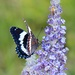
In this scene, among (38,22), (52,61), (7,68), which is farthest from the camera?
(38,22)

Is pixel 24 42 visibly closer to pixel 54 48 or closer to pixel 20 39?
pixel 20 39

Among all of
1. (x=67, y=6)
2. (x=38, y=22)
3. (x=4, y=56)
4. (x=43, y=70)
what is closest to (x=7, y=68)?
(x=4, y=56)

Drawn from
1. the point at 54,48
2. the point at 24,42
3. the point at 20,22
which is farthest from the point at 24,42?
the point at 20,22

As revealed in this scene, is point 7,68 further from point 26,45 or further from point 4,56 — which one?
point 26,45

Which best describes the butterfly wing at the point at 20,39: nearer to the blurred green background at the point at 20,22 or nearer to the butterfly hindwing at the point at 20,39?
the butterfly hindwing at the point at 20,39

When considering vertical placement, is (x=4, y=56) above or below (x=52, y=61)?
above

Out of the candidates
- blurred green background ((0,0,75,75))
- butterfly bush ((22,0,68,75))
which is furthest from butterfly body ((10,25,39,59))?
blurred green background ((0,0,75,75))

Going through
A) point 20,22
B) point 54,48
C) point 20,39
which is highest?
point 20,22
